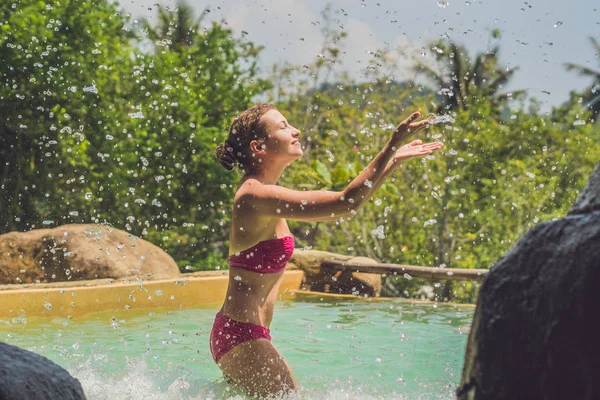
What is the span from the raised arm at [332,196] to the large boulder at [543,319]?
1.29 m

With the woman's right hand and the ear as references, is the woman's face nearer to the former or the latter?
the ear

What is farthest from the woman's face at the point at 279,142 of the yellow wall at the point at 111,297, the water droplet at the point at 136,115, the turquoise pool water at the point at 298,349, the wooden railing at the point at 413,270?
the water droplet at the point at 136,115

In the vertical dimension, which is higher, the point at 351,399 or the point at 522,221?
the point at 522,221

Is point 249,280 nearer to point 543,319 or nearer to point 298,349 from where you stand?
point 543,319

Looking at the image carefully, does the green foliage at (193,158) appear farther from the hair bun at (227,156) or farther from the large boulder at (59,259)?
the hair bun at (227,156)

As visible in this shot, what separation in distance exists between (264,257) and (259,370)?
0.52 metres

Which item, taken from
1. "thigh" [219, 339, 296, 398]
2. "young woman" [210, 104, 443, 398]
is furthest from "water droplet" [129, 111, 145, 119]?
"thigh" [219, 339, 296, 398]

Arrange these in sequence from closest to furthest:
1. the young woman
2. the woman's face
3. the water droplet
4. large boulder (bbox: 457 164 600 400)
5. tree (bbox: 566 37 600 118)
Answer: large boulder (bbox: 457 164 600 400) < the young woman < the woman's face < the water droplet < tree (bbox: 566 37 600 118)

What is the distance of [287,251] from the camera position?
11.7ft

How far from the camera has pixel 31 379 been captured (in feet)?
6.24

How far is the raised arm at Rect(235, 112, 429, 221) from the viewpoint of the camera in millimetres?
2928

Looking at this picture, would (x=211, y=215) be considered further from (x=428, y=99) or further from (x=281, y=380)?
(x=281, y=380)

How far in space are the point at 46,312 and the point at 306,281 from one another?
3.41m

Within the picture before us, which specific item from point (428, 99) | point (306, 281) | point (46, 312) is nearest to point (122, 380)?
point (46, 312)
